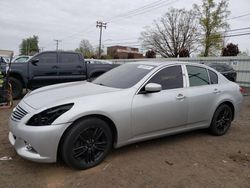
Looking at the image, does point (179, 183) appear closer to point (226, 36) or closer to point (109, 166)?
Answer: point (109, 166)

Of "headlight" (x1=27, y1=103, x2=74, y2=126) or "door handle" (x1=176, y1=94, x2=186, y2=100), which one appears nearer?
"headlight" (x1=27, y1=103, x2=74, y2=126)

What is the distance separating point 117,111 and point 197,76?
2047mm

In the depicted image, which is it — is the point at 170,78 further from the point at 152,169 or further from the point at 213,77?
the point at 152,169

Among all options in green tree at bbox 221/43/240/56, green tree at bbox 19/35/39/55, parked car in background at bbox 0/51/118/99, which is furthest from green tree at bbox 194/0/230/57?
green tree at bbox 19/35/39/55

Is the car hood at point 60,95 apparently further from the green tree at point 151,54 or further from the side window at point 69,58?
the green tree at point 151,54

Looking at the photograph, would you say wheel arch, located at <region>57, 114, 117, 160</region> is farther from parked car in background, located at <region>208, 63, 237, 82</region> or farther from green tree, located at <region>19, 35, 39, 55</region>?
green tree, located at <region>19, 35, 39, 55</region>

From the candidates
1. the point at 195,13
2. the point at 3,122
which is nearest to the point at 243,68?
the point at 3,122

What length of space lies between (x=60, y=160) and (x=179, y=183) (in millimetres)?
1719

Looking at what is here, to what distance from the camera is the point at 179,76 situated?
4.64 meters

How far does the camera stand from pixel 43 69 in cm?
931

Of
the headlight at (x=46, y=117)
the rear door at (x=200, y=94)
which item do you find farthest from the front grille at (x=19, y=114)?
the rear door at (x=200, y=94)

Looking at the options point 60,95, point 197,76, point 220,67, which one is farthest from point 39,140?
point 220,67

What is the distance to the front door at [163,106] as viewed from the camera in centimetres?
393

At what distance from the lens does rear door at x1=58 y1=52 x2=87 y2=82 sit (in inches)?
379
